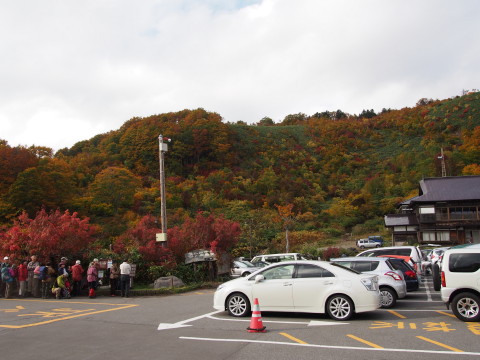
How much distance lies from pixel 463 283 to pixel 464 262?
49 centimetres

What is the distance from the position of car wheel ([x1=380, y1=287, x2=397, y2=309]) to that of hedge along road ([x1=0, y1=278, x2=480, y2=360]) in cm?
33

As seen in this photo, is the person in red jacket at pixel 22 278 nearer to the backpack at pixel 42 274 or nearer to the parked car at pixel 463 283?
the backpack at pixel 42 274

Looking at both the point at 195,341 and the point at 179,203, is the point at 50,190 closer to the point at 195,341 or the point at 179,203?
the point at 179,203

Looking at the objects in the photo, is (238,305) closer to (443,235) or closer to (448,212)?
(448,212)

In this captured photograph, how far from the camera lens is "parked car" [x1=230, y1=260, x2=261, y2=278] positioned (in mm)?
23728

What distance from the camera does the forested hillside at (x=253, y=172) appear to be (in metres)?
44.6

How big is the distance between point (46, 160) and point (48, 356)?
146 feet

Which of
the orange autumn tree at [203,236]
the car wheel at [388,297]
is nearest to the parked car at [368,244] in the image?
the orange autumn tree at [203,236]

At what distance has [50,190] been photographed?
44469mm

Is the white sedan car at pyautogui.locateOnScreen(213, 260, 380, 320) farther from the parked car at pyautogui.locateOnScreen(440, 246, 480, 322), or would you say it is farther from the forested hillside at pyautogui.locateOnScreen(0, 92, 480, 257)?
the forested hillside at pyautogui.locateOnScreen(0, 92, 480, 257)

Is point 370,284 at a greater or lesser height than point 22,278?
lesser

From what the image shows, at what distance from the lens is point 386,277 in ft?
40.7

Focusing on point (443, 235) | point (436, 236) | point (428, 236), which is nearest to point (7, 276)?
point (428, 236)

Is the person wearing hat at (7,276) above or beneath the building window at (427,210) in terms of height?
beneath
